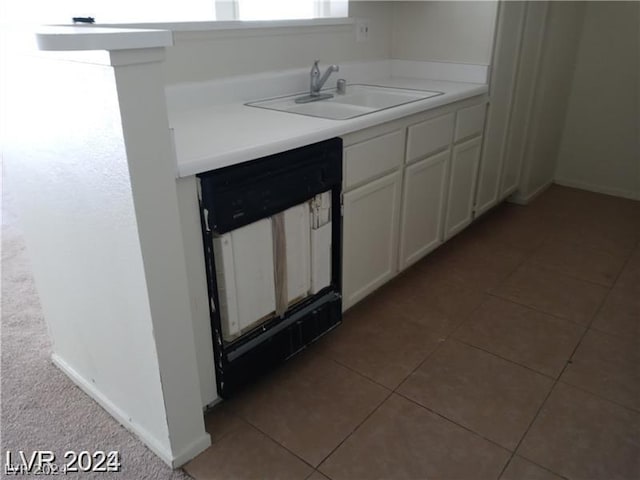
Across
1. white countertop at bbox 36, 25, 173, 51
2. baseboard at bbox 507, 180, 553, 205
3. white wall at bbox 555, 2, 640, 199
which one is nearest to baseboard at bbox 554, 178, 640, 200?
white wall at bbox 555, 2, 640, 199

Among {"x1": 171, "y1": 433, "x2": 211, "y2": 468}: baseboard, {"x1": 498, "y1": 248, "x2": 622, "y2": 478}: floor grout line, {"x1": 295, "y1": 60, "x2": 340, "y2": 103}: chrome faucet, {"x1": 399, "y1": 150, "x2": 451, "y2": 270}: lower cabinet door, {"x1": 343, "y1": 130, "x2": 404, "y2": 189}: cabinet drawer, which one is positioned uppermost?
{"x1": 295, "y1": 60, "x2": 340, "y2": 103}: chrome faucet

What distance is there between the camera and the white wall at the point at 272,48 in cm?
194

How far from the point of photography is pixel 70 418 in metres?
1.66

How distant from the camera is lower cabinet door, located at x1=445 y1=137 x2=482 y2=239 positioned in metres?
2.63

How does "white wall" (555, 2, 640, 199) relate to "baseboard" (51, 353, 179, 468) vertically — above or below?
above

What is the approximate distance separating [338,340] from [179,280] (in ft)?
2.99

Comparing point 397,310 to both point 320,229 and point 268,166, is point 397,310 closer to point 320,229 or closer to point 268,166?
point 320,229

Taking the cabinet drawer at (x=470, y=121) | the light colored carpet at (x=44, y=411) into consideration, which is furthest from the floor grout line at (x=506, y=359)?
the light colored carpet at (x=44, y=411)

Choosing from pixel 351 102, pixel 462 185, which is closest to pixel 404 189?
pixel 351 102

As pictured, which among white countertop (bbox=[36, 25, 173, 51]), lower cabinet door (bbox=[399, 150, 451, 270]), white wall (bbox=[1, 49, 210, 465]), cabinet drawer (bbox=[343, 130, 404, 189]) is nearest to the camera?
white countertop (bbox=[36, 25, 173, 51])

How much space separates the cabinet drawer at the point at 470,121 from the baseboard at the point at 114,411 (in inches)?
75.4

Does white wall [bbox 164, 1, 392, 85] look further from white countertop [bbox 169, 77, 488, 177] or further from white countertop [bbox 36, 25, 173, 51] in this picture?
white countertop [bbox 36, 25, 173, 51]

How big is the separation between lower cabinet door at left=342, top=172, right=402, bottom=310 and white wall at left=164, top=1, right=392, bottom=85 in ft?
2.47

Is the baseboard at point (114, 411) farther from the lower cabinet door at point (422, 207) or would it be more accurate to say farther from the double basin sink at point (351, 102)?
the lower cabinet door at point (422, 207)
